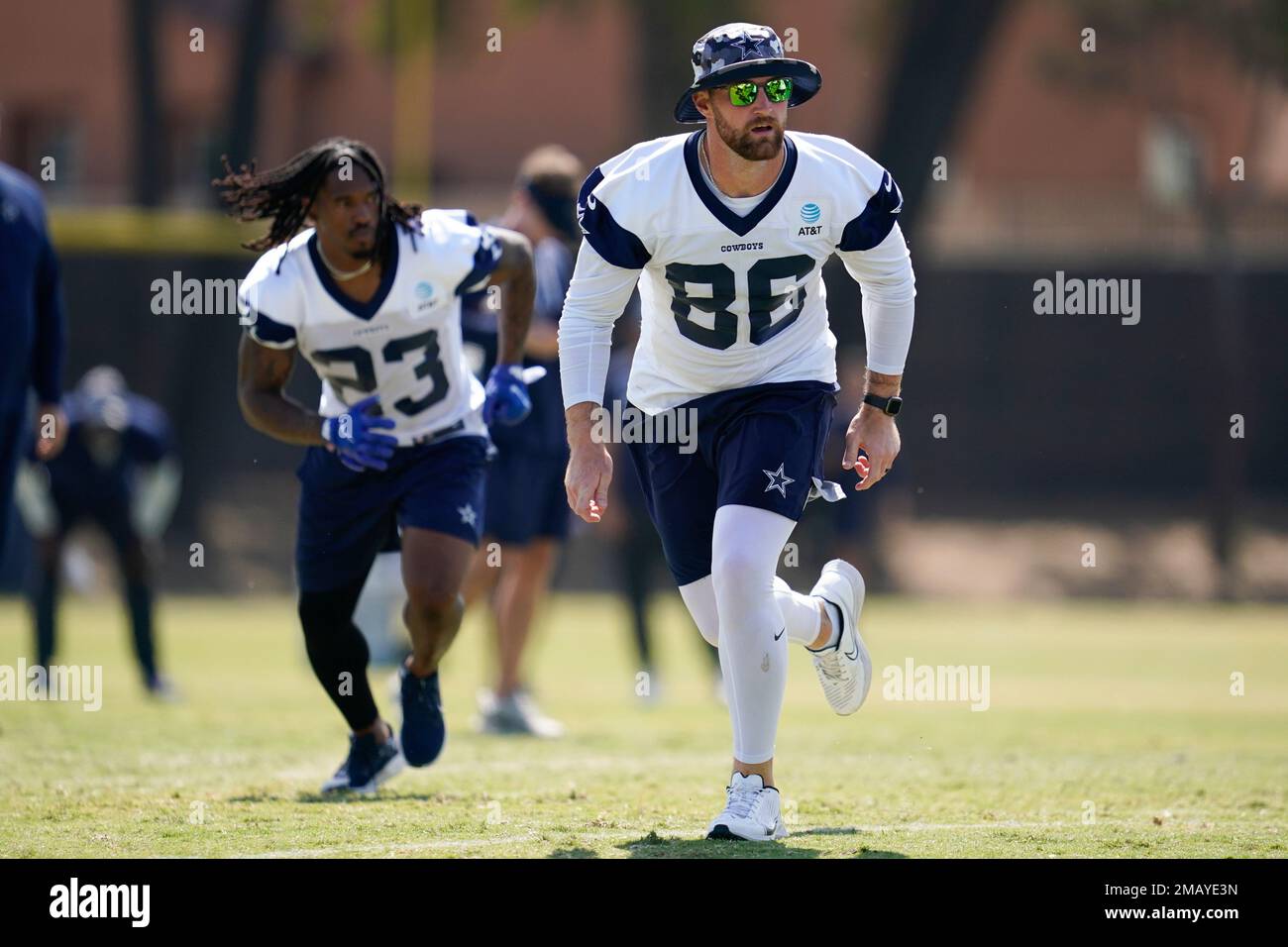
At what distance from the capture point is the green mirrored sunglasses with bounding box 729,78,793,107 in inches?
211

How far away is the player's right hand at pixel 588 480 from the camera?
548 cm

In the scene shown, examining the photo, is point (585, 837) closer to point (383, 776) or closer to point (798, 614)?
point (798, 614)

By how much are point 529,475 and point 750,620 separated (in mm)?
3882

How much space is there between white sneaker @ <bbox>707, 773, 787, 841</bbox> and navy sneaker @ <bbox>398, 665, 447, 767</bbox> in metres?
1.29

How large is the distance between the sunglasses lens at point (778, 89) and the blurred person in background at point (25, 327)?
11.0 feet

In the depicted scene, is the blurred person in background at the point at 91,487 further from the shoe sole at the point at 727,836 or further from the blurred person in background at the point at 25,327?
the shoe sole at the point at 727,836

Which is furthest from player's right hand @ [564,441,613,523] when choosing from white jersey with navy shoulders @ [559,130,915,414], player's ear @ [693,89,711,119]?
player's ear @ [693,89,711,119]

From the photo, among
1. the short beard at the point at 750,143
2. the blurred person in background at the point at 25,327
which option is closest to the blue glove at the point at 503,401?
the short beard at the point at 750,143

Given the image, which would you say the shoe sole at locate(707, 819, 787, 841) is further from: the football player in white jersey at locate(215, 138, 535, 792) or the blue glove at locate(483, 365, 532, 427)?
the blue glove at locate(483, 365, 532, 427)
